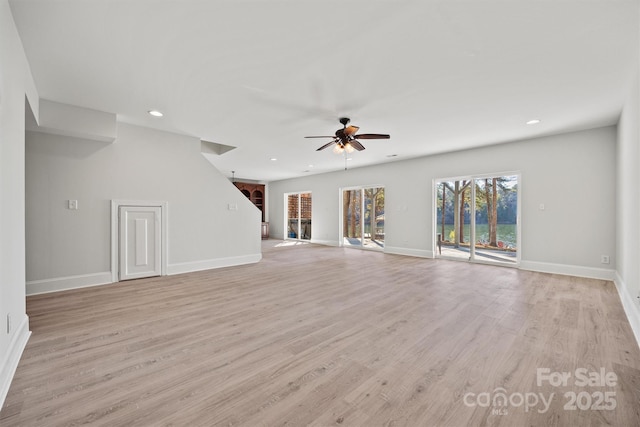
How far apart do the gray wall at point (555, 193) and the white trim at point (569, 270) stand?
12 millimetres

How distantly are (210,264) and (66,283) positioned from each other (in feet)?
6.92

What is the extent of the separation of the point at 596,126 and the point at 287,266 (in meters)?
Result: 6.04

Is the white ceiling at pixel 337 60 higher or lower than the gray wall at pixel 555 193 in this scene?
higher

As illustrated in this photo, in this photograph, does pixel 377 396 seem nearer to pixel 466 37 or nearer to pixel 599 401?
pixel 599 401

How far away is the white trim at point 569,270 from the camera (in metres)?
4.44

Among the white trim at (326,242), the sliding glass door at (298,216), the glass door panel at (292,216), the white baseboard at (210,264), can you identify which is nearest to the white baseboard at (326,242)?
the white trim at (326,242)

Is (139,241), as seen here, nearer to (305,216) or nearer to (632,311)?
(632,311)

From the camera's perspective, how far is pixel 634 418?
1455 mm

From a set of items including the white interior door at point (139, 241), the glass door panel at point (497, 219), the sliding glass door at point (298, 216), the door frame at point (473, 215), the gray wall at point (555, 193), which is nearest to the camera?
the white interior door at point (139, 241)

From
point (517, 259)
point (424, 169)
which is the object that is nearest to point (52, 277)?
point (424, 169)

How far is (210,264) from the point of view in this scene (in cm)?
536

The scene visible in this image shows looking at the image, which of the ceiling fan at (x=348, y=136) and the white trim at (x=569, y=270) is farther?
the white trim at (x=569, y=270)

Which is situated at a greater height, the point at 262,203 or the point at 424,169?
the point at 424,169

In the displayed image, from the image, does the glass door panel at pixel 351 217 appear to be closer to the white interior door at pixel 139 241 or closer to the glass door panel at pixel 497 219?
the glass door panel at pixel 497 219
